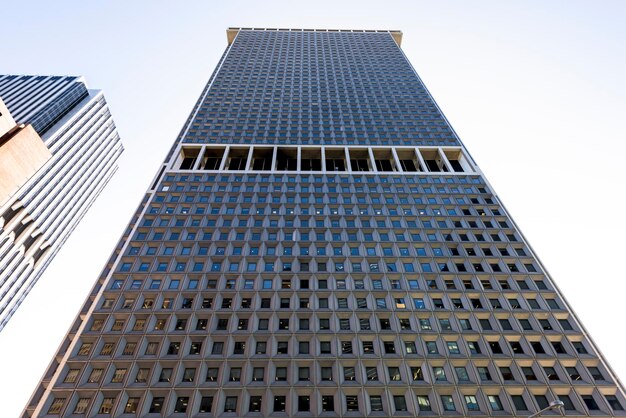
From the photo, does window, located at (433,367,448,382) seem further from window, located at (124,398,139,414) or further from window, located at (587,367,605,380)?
window, located at (124,398,139,414)

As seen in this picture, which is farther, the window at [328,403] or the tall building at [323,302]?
the tall building at [323,302]

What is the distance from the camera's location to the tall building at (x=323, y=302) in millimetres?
31938

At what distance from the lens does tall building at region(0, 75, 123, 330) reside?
98188 mm

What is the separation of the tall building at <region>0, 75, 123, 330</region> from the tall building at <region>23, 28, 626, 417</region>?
60191mm

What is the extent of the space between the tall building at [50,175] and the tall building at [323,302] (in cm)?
6019

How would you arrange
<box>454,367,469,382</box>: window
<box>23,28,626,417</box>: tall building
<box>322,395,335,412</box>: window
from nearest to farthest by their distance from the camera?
<box>322,395,335,412</box>: window, <box>23,28,626,417</box>: tall building, <box>454,367,469,382</box>: window

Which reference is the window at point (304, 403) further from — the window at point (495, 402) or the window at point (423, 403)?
the window at point (495, 402)

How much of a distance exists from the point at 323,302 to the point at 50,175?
103674 mm

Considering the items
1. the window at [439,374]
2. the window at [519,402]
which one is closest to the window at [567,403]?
the window at [519,402]

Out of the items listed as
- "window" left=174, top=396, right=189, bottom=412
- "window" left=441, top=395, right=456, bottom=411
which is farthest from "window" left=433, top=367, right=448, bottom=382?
"window" left=174, top=396, right=189, bottom=412

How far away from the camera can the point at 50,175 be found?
109875 mm

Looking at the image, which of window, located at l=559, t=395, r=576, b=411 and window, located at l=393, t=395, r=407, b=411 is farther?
window, located at l=559, t=395, r=576, b=411

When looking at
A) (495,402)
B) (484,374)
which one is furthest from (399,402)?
(484,374)

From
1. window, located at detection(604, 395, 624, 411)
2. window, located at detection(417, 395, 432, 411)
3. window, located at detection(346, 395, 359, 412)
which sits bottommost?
window, located at detection(604, 395, 624, 411)
